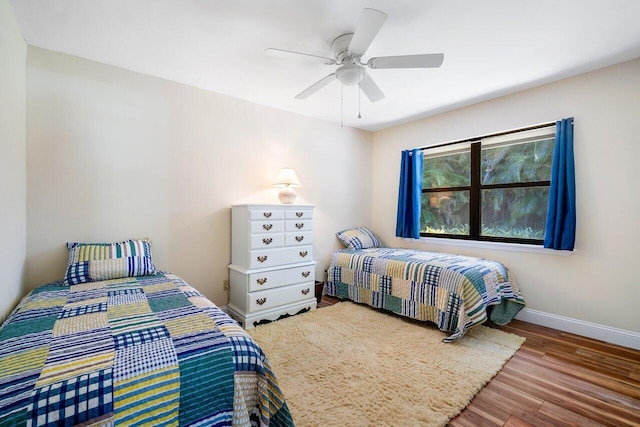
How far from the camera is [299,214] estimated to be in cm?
311

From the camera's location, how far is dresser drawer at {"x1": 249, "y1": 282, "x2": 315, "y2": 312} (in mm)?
2760

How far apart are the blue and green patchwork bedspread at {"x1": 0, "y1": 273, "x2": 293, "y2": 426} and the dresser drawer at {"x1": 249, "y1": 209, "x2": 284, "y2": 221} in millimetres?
1344

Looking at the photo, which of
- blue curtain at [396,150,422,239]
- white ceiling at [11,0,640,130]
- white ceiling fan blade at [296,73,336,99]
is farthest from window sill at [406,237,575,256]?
white ceiling fan blade at [296,73,336,99]

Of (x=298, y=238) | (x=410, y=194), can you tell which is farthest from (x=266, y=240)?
(x=410, y=194)

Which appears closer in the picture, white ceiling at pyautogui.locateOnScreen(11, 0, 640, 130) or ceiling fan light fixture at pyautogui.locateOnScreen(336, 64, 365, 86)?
white ceiling at pyautogui.locateOnScreen(11, 0, 640, 130)

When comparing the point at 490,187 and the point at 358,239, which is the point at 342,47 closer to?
the point at 490,187

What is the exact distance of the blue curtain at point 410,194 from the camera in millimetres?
3801

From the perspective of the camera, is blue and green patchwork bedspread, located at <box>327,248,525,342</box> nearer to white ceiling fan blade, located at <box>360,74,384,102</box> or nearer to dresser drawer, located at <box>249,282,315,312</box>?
dresser drawer, located at <box>249,282,315,312</box>

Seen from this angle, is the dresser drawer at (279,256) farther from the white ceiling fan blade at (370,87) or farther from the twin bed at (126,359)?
the white ceiling fan blade at (370,87)

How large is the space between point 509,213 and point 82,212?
414 cm

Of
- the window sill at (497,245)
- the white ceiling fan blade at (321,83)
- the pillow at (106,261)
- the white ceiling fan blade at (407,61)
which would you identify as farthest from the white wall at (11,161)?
the window sill at (497,245)

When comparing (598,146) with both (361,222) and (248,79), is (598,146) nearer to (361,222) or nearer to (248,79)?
(361,222)

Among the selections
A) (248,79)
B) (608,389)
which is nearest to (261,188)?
(248,79)

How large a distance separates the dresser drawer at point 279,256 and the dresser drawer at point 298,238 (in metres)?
0.05
